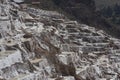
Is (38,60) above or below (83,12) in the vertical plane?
above

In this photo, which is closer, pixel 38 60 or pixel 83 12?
pixel 38 60

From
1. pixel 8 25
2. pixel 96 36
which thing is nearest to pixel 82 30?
pixel 96 36

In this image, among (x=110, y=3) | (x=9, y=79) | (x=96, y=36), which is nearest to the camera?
(x=9, y=79)

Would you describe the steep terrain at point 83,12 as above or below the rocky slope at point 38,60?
below

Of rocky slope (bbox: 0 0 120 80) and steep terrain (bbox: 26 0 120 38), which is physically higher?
rocky slope (bbox: 0 0 120 80)

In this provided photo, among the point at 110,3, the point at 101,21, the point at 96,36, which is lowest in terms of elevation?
the point at 110,3

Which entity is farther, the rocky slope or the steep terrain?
the steep terrain

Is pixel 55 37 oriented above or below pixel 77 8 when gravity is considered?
above

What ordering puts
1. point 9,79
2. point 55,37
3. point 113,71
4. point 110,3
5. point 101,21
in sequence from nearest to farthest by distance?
point 9,79, point 55,37, point 113,71, point 101,21, point 110,3

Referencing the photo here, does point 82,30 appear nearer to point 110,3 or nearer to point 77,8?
point 77,8

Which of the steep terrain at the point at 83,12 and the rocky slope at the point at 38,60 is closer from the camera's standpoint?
the rocky slope at the point at 38,60

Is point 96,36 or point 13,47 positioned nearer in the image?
point 13,47
